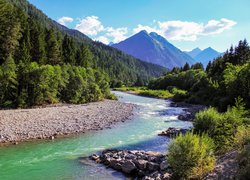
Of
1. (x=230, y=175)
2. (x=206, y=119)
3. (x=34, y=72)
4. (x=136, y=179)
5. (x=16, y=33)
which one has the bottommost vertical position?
(x=136, y=179)

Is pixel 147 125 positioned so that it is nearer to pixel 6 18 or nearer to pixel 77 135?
pixel 77 135

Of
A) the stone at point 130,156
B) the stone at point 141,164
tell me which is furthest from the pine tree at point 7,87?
the stone at point 141,164

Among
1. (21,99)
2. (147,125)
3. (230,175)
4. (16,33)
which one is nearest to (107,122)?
(147,125)

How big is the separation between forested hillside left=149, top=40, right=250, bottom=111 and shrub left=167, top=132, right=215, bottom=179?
30.7 metres

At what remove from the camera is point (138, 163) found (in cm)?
2073

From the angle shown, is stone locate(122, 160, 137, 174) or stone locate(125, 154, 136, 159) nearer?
stone locate(122, 160, 137, 174)

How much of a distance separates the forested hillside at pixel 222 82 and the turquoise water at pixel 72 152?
52.6 ft

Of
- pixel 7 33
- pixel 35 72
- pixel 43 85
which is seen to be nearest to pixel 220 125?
pixel 43 85

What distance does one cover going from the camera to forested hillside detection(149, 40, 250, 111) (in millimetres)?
46750

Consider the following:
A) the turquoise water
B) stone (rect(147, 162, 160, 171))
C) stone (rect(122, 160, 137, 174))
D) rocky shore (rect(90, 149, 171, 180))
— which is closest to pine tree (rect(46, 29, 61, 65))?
the turquoise water

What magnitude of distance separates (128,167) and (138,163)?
84 cm

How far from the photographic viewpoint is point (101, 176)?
1938cm

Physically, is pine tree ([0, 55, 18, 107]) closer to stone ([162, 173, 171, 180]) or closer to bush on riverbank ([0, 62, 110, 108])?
bush on riverbank ([0, 62, 110, 108])

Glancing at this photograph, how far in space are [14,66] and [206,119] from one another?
39391 mm
